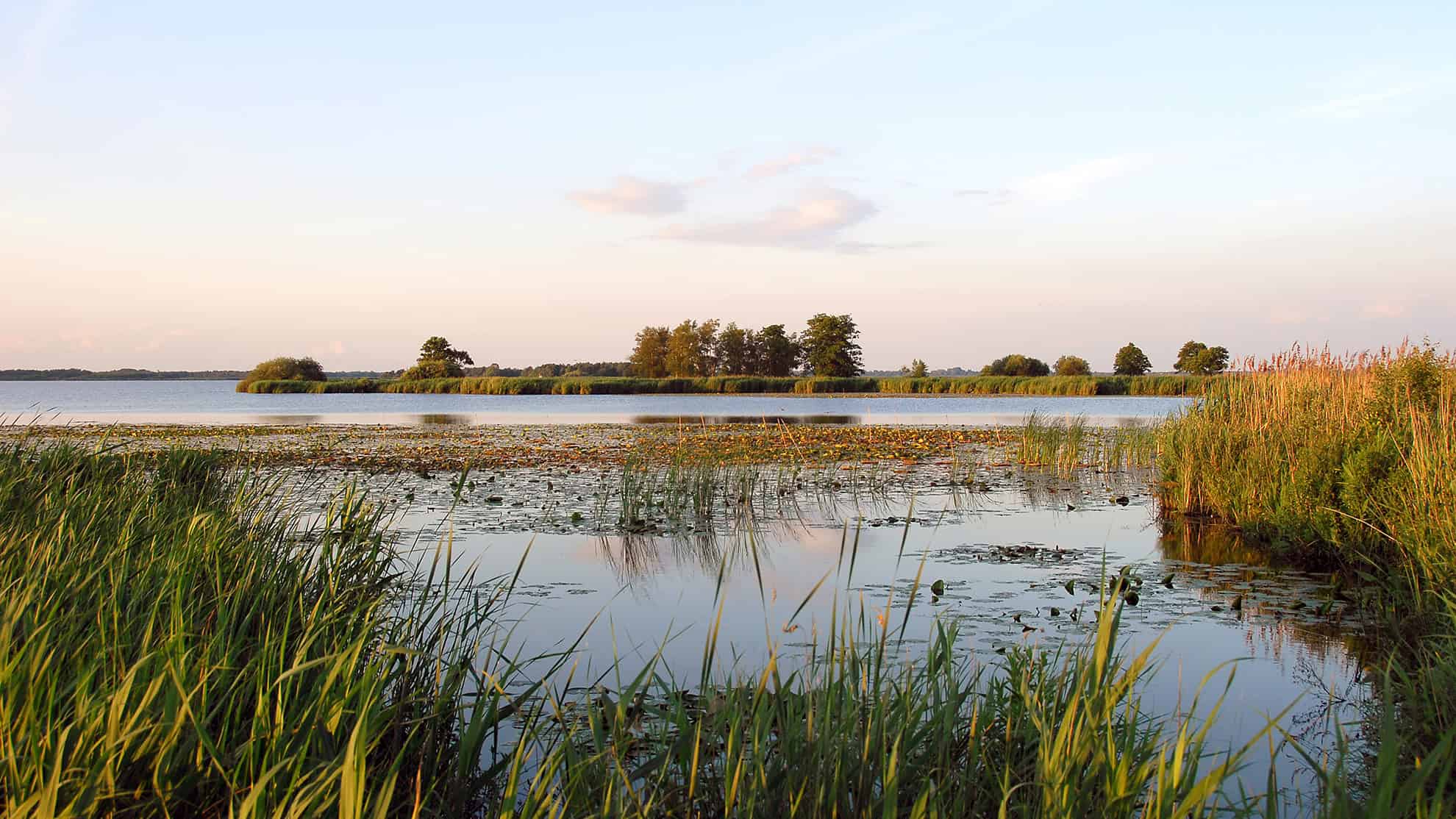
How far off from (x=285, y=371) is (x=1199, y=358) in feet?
246

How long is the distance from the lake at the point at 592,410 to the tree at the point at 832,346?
2949 centimetres

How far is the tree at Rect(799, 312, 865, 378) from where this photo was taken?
92188 millimetres

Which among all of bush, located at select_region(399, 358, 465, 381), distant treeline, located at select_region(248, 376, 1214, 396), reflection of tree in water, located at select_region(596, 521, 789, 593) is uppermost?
bush, located at select_region(399, 358, 465, 381)

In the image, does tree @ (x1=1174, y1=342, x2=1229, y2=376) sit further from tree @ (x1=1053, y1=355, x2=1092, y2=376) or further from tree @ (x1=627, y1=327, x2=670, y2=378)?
tree @ (x1=627, y1=327, x2=670, y2=378)

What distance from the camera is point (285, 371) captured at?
70312 millimetres

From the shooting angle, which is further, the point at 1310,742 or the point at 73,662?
the point at 1310,742

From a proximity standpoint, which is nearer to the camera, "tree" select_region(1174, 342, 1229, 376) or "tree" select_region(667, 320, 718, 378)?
"tree" select_region(1174, 342, 1229, 376)

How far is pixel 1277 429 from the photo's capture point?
10.5 metres

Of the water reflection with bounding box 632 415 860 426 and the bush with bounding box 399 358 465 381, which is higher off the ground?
the bush with bounding box 399 358 465 381

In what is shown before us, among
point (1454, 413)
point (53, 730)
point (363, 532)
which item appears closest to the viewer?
point (53, 730)

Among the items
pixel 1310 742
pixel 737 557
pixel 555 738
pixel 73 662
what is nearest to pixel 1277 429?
pixel 737 557

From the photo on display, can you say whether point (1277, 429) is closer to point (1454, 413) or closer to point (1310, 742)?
point (1454, 413)

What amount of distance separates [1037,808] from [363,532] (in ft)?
14.4

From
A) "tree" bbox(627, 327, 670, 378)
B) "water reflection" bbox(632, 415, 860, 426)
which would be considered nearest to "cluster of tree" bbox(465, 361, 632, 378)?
"tree" bbox(627, 327, 670, 378)
